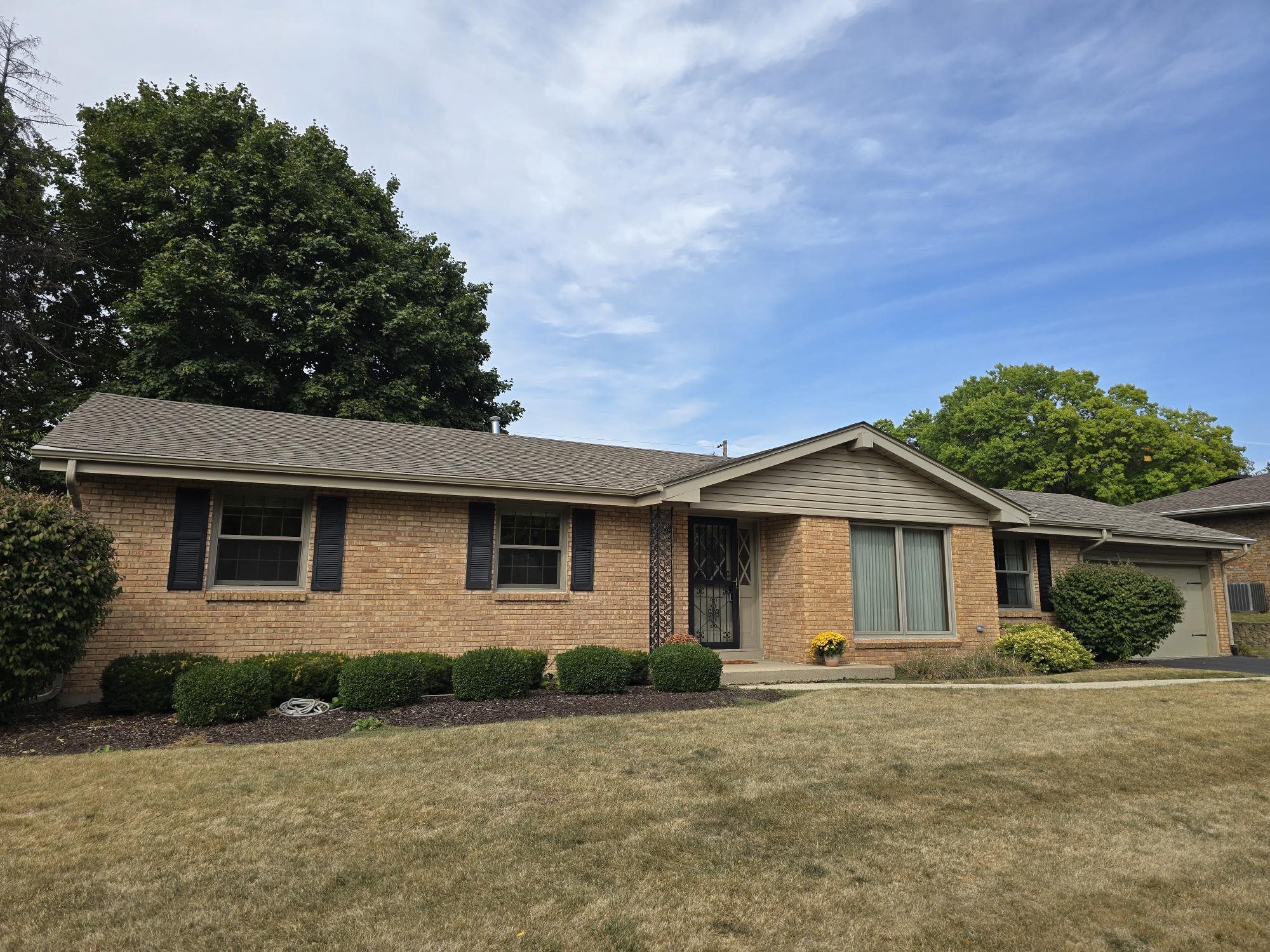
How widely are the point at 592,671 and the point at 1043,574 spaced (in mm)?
11335

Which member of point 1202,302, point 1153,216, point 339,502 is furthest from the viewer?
point 1202,302

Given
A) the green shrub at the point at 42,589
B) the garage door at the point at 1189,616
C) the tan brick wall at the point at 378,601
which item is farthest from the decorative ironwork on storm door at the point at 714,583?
the garage door at the point at 1189,616

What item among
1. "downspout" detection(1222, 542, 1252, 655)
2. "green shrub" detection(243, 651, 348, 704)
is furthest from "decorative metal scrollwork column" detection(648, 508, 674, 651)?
"downspout" detection(1222, 542, 1252, 655)

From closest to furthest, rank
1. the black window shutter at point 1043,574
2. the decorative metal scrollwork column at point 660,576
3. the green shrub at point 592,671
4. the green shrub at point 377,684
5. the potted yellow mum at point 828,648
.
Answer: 1. the green shrub at point 377,684
2. the green shrub at point 592,671
3. the decorative metal scrollwork column at point 660,576
4. the potted yellow mum at point 828,648
5. the black window shutter at point 1043,574

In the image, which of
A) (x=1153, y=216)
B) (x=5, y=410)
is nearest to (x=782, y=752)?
(x=1153, y=216)

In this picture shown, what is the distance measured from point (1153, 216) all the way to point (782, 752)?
1781cm

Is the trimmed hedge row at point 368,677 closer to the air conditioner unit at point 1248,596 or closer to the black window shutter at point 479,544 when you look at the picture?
the black window shutter at point 479,544

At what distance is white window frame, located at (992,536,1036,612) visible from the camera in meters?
16.1

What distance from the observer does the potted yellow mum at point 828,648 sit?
12695mm

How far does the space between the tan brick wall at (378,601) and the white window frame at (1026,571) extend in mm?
8413

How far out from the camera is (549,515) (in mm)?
12281

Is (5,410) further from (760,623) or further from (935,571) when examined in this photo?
(935,571)

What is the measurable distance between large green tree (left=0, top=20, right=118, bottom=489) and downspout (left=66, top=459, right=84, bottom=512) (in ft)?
35.0

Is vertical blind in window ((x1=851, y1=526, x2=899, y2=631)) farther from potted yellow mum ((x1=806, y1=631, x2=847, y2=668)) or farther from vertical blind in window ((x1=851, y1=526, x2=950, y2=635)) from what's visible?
potted yellow mum ((x1=806, y1=631, x2=847, y2=668))
